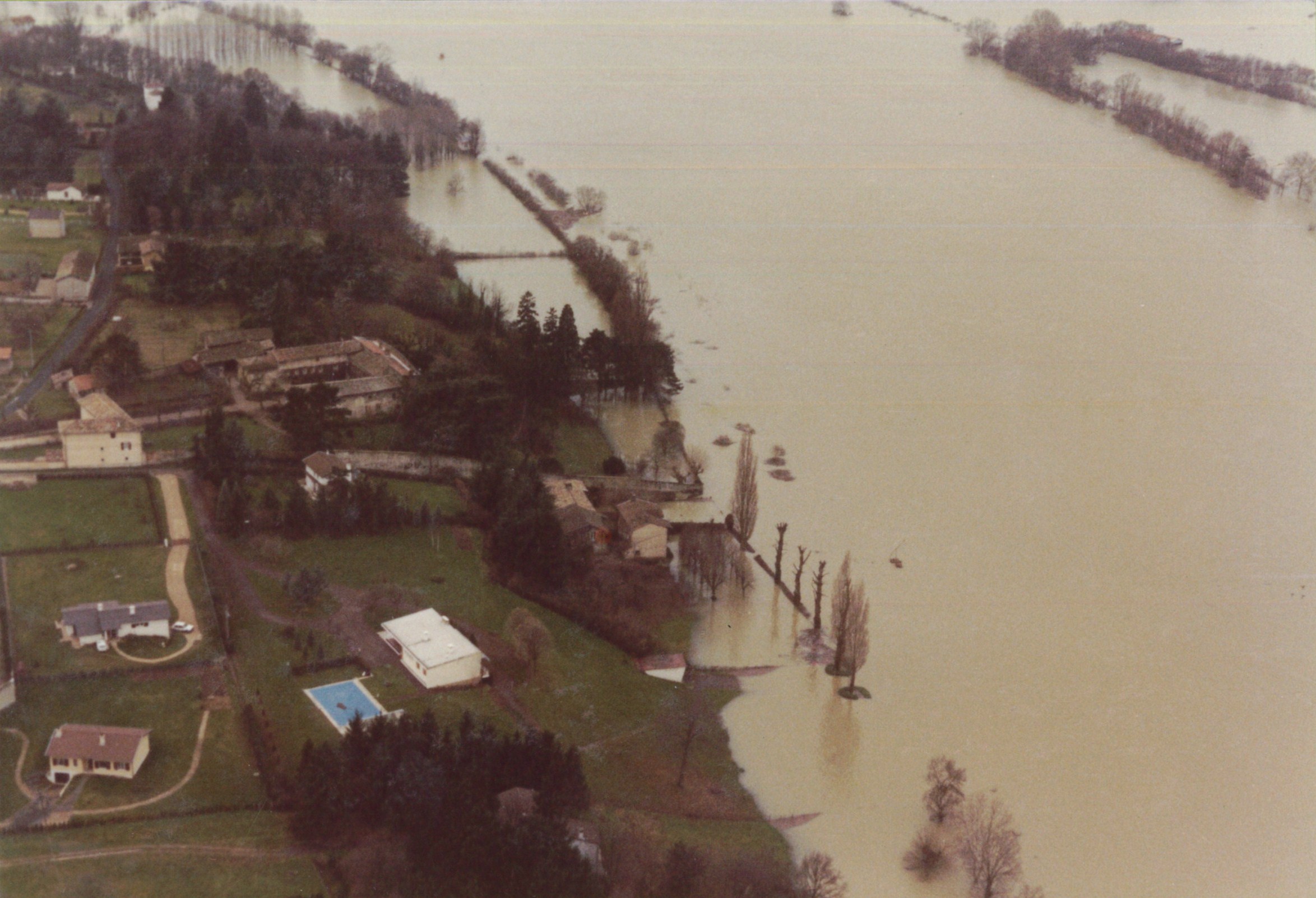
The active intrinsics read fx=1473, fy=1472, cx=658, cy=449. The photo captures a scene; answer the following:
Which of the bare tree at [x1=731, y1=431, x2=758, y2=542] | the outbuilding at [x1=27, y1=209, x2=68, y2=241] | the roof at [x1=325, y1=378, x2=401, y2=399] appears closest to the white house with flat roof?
the bare tree at [x1=731, y1=431, x2=758, y2=542]

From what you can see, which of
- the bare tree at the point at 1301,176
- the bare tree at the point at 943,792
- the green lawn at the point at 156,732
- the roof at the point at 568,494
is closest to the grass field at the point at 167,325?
the roof at the point at 568,494

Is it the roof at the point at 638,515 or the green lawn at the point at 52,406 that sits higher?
the green lawn at the point at 52,406

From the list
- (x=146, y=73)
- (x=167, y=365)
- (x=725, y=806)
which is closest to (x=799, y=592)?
(x=725, y=806)

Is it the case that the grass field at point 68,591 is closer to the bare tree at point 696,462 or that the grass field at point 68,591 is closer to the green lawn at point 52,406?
the green lawn at point 52,406

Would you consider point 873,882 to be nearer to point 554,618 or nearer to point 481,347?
point 554,618

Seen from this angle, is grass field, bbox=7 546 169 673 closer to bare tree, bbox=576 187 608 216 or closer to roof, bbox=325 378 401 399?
roof, bbox=325 378 401 399

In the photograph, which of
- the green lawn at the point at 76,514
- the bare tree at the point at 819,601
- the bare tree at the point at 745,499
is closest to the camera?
the green lawn at the point at 76,514
